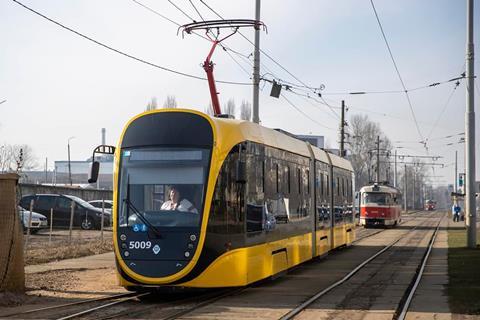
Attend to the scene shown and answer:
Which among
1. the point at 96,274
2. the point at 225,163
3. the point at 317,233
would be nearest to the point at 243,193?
the point at 225,163

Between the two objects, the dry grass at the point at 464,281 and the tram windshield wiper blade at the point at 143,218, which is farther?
the tram windshield wiper blade at the point at 143,218

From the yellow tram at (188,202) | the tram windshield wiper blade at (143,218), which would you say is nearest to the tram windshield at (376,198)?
the yellow tram at (188,202)

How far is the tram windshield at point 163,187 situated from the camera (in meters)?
12.4

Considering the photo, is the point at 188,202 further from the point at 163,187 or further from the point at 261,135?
the point at 261,135

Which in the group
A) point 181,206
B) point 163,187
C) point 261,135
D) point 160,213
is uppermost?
point 261,135

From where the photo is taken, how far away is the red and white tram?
→ 4750 centimetres

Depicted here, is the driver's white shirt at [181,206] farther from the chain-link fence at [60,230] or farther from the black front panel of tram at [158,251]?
the chain-link fence at [60,230]

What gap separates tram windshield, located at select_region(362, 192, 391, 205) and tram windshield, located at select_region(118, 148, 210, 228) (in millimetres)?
→ 36238

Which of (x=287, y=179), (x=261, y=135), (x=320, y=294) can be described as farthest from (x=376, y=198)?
(x=320, y=294)

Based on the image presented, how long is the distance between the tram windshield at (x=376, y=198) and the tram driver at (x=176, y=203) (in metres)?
36.4

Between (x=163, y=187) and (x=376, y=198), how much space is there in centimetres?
3682

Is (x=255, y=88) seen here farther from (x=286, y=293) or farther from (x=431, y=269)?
(x=286, y=293)

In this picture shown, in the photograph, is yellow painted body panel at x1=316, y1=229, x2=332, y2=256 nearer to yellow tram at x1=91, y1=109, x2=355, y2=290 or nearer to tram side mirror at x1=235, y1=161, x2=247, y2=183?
yellow tram at x1=91, y1=109, x2=355, y2=290

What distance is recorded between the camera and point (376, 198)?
157 ft
